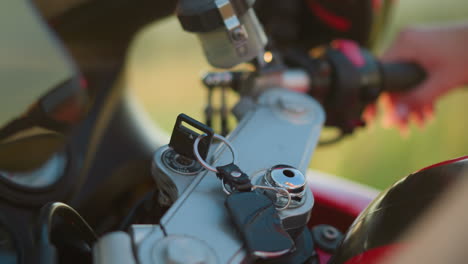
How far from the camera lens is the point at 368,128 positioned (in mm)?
2035

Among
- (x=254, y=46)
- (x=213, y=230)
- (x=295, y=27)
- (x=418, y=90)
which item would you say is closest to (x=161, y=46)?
(x=295, y=27)

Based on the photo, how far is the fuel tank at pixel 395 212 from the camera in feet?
1.39

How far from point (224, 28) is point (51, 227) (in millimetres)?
272

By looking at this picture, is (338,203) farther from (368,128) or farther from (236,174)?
(368,128)

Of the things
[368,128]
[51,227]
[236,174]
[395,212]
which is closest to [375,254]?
[395,212]

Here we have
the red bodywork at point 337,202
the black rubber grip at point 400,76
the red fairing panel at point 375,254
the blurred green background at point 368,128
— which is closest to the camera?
the red fairing panel at point 375,254

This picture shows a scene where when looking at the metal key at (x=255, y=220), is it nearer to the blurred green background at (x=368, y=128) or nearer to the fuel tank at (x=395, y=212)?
the fuel tank at (x=395, y=212)

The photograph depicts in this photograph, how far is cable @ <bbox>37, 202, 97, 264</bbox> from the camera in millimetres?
425

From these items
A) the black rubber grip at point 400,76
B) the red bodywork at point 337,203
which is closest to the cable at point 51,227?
the red bodywork at point 337,203

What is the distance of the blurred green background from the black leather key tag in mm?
1241

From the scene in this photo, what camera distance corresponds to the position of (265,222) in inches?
17.8

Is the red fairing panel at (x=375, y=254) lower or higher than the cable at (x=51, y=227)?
lower

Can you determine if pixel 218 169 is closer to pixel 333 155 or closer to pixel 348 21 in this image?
pixel 348 21

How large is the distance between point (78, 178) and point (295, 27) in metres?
0.54
